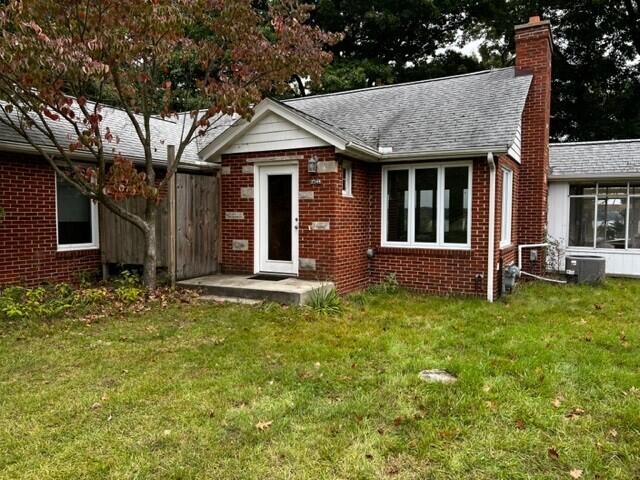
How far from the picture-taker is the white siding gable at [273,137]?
795 cm

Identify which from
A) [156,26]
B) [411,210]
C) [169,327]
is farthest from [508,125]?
[169,327]

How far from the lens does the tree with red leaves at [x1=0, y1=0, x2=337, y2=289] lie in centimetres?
574

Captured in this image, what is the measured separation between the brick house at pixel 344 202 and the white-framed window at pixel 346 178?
0.02 metres

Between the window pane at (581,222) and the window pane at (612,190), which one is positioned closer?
the window pane at (612,190)

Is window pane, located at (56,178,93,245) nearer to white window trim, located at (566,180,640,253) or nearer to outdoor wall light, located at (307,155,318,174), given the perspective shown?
outdoor wall light, located at (307,155,318,174)

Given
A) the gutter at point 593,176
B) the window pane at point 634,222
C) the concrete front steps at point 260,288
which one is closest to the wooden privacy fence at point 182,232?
the concrete front steps at point 260,288

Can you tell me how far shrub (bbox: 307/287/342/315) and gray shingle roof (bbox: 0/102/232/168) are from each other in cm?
386

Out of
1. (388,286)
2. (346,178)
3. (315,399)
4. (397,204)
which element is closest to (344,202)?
(346,178)

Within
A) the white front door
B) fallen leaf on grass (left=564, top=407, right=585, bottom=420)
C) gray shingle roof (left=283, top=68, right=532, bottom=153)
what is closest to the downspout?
gray shingle roof (left=283, top=68, right=532, bottom=153)

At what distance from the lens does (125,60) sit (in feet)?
21.8

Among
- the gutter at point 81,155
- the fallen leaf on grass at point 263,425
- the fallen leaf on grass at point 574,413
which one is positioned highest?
the gutter at point 81,155

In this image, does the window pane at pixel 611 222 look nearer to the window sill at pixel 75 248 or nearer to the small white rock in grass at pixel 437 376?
the small white rock in grass at pixel 437 376

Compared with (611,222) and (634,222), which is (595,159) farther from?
(634,222)

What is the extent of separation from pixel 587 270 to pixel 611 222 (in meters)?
2.65
